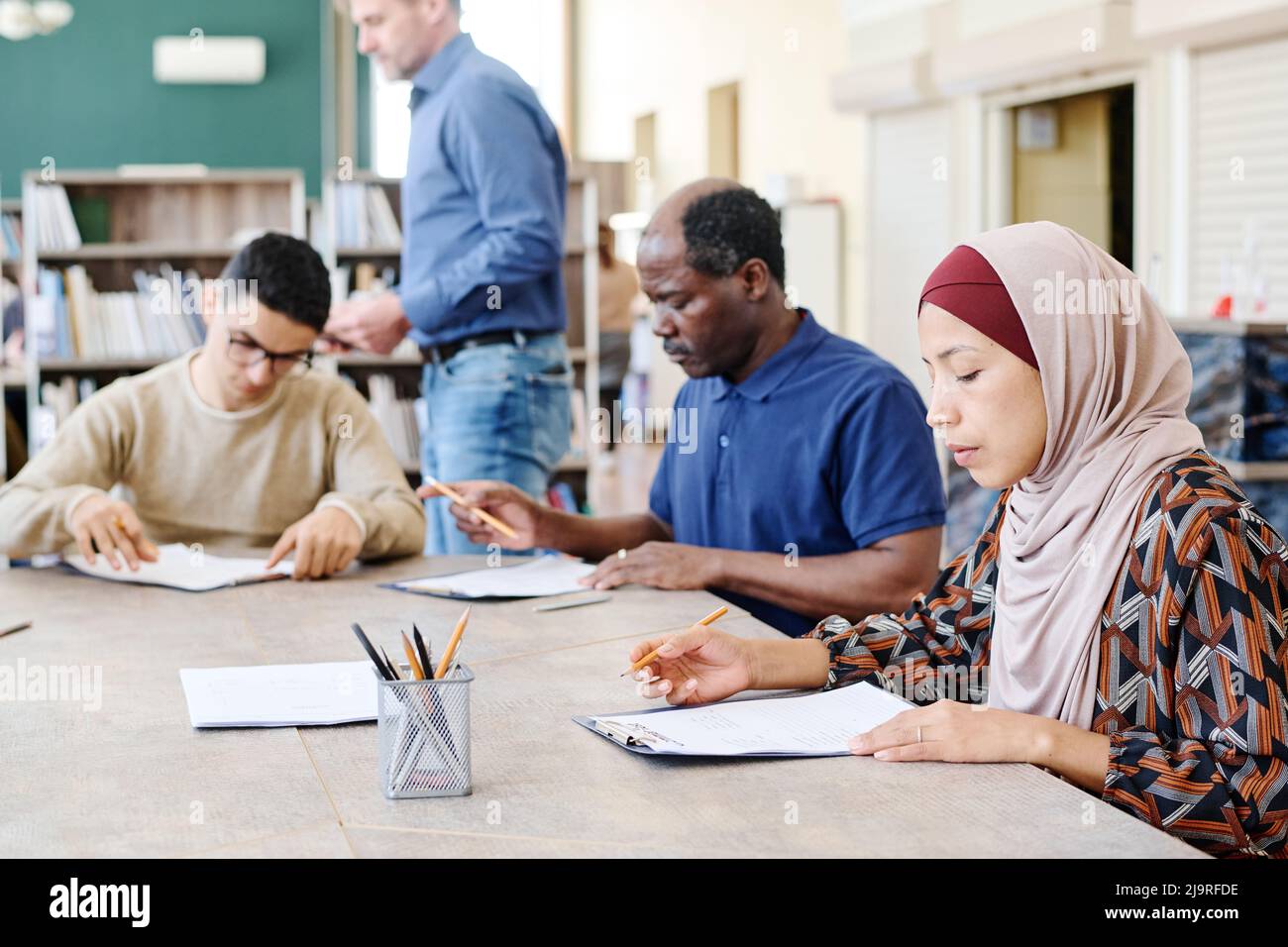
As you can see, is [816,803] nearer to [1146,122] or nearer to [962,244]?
[962,244]

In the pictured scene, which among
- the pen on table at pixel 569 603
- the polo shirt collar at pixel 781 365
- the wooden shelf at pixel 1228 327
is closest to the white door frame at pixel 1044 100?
the wooden shelf at pixel 1228 327

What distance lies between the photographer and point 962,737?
1.25 m

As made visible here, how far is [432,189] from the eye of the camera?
307 centimetres

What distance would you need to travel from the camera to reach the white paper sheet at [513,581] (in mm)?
2129

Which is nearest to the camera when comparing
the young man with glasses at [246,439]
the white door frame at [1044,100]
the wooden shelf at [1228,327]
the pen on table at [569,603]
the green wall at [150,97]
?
the pen on table at [569,603]

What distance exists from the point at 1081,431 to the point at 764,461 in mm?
949

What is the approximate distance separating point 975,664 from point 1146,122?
466cm

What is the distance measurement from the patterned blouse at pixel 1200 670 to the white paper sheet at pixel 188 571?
141 cm

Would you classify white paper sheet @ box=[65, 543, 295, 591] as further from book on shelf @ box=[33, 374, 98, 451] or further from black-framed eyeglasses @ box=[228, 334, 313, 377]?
book on shelf @ box=[33, 374, 98, 451]

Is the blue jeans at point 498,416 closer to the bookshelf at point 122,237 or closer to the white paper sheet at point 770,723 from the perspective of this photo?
the white paper sheet at point 770,723

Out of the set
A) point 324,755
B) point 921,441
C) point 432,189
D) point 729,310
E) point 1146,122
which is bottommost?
point 324,755

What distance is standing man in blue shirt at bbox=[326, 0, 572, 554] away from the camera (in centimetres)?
295

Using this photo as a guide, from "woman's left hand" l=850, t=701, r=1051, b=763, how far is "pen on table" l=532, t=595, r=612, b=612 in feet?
2.67
